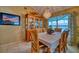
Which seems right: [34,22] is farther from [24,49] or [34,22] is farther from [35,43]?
[24,49]

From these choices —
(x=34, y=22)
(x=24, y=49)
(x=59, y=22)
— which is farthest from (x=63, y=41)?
(x=24, y=49)

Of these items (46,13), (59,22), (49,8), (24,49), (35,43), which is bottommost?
(24,49)

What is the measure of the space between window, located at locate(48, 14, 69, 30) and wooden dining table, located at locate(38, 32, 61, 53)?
172 millimetres

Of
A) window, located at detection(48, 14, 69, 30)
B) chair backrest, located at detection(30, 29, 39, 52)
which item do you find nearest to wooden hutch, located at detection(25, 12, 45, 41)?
chair backrest, located at detection(30, 29, 39, 52)

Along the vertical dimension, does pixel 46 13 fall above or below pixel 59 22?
above

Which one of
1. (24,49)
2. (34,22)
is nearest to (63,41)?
(34,22)

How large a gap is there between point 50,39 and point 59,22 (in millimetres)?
415

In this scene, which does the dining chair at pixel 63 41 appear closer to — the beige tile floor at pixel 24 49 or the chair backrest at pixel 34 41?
the beige tile floor at pixel 24 49

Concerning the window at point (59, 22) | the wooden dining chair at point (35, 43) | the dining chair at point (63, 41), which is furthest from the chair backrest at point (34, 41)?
the dining chair at point (63, 41)

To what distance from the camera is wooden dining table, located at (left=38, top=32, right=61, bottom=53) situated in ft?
10.1

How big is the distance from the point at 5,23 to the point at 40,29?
2.48 ft

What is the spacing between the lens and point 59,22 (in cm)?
309
